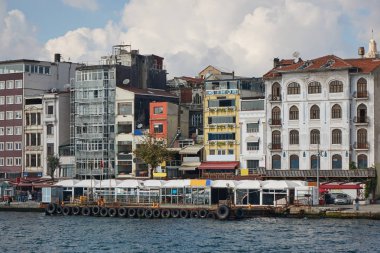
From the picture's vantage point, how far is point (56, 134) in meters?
142

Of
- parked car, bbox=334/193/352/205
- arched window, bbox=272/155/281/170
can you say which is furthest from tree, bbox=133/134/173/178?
parked car, bbox=334/193/352/205

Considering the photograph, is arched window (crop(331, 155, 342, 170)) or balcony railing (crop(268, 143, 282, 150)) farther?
balcony railing (crop(268, 143, 282, 150))

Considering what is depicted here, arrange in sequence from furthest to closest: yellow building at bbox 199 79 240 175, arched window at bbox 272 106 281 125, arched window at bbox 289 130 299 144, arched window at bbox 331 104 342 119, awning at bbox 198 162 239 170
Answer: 1. yellow building at bbox 199 79 240 175
2. awning at bbox 198 162 239 170
3. arched window at bbox 272 106 281 125
4. arched window at bbox 289 130 299 144
5. arched window at bbox 331 104 342 119

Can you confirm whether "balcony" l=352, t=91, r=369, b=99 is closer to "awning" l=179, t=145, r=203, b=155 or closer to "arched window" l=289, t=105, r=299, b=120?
"arched window" l=289, t=105, r=299, b=120

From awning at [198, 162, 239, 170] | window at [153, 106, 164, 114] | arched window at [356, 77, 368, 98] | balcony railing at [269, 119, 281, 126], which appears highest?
arched window at [356, 77, 368, 98]

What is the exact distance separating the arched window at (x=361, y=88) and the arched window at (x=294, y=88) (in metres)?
8.19

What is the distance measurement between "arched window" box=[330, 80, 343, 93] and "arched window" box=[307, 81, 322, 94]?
1721mm

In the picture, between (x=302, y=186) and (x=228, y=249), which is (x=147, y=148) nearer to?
(x=302, y=186)

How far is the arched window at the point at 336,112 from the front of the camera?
120250mm

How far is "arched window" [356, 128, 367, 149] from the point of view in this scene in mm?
118688

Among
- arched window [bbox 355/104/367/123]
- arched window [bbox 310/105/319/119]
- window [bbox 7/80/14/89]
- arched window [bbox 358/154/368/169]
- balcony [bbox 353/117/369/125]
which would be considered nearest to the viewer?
arched window [bbox 358/154/368/169]

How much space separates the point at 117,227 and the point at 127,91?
133 ft

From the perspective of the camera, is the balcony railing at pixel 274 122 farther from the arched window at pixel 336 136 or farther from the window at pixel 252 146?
the arched window at pixel 336 136

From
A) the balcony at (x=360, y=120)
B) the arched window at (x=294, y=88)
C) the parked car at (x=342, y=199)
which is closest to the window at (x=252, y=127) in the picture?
the arched window at (x=294, y=88)
